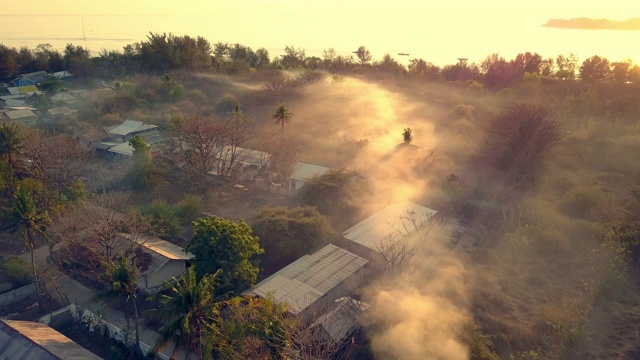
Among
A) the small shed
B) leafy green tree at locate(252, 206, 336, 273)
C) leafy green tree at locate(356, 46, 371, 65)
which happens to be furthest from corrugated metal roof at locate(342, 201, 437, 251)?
leafy green tree at locate(356, 46, 371, 65)

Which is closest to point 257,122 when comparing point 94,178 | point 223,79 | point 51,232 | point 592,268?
point 94,178

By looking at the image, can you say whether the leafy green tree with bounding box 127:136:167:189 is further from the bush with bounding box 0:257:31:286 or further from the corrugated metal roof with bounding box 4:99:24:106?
the corrugated metal roof with bounding box 4:99:24:106

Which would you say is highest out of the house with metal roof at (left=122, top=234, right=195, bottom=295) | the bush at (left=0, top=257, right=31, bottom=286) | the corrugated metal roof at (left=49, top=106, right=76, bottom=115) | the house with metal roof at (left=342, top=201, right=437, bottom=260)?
the corrugated metal roof at (left=49, top=106, right=76, bottom=115)

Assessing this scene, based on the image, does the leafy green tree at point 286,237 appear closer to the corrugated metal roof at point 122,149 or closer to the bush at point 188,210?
the bush at point 188,210

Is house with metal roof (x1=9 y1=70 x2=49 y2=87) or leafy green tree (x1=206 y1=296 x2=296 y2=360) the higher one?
house with metal roof (x1=9 y1=70 x2=49 y2=87)

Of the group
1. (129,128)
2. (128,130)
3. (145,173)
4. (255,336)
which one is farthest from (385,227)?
(129,128)

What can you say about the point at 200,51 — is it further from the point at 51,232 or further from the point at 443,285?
the point at 443,285

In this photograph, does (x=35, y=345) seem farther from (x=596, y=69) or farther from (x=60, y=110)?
(x=596, y=69)

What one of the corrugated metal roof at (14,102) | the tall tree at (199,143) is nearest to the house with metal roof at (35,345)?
the tall tree at (199,143)
